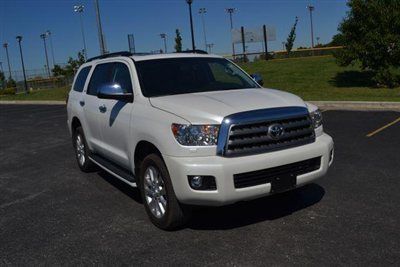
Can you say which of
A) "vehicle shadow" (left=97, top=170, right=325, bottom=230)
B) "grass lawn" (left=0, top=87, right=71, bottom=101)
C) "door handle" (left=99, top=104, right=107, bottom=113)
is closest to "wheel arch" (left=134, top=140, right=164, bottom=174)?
"vehicle shadow" (left=97, top=170, right=325, bottom=230)

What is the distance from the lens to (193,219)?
523 centimetres

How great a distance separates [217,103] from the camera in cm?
475

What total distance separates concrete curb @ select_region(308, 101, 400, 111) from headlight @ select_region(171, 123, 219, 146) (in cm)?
1040

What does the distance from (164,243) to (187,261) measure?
50 cm

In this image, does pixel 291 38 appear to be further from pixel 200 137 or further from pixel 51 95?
pixel 200 137

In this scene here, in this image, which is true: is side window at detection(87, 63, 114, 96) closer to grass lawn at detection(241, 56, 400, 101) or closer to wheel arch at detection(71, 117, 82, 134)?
wheel arch at detection(71, 117, 82, 134)

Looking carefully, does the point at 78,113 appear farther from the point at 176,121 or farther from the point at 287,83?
the point at 287,83

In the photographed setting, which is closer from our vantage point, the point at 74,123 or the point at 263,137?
the point at 263,137

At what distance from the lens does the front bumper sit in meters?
4.30

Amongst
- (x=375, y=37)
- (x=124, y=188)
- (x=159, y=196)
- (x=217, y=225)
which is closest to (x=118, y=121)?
(x=159, y=196)

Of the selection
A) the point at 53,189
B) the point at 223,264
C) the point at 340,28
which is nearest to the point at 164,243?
the point at 223,264

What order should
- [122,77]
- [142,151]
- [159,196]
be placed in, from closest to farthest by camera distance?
1. [159,196]
2. [142,151]
3. [122,77]

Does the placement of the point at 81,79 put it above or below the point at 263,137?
above

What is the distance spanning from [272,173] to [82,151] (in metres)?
4.24
